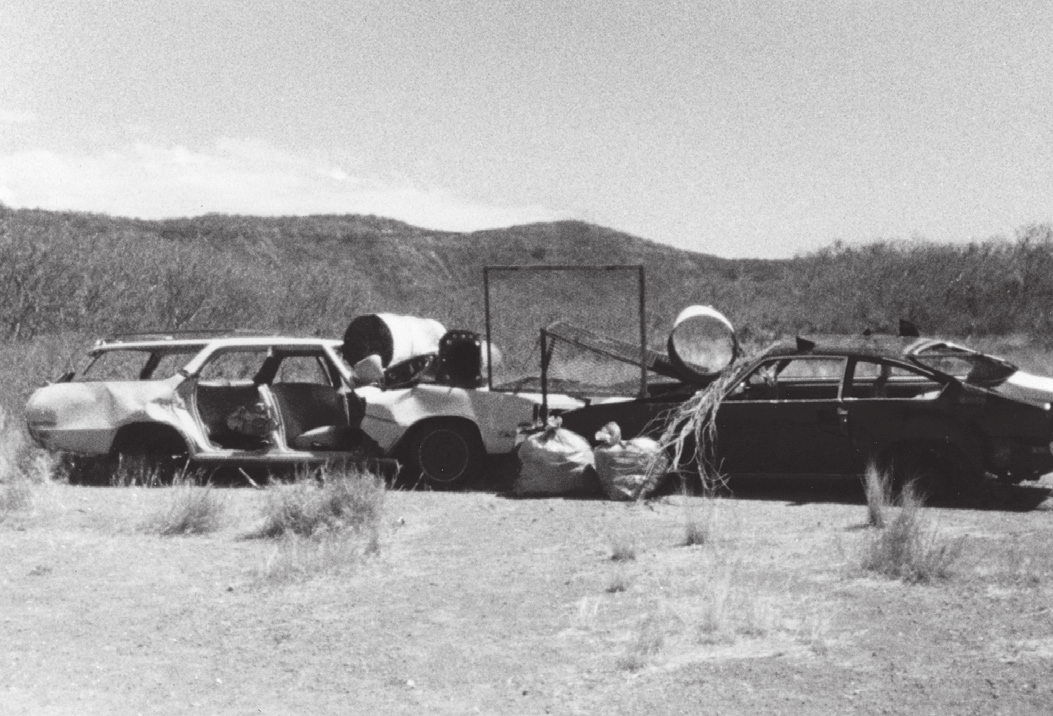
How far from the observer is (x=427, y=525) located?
11.2 metres

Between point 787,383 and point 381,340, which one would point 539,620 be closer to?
point 787,383

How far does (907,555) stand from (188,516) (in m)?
5.93

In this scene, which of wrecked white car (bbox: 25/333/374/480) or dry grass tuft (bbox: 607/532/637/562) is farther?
wrecked white car (bbox: 25/333/374/480)

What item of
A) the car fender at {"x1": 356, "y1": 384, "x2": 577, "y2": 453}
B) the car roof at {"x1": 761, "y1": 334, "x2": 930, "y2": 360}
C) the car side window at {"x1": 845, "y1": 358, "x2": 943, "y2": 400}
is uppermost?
the car roof at {"x1": 761, "y1": 334, "x2": 930, "y2": 360}

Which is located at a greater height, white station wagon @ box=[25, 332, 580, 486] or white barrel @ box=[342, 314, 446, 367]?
white barrel @ box=[342, 314, 446, 367]

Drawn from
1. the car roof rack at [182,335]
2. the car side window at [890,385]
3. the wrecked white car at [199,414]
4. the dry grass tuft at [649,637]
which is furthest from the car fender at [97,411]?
the dry grass tuft at [649,637]

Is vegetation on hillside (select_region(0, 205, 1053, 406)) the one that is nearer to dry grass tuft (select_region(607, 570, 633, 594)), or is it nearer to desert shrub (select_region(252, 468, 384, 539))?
desert shrub (select_region(252, 468, 384, 539))

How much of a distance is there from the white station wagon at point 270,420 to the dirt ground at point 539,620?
167cm

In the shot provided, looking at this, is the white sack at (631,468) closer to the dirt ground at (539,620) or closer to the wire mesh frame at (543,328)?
the dirt ground at (539,620)

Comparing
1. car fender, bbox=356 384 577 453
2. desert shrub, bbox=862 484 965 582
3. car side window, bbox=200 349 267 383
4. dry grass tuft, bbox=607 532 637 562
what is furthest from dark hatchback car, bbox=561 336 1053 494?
car side window, bbox=200 349 267 383

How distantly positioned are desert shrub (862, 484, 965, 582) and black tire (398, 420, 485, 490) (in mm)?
4980

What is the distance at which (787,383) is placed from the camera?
12.8m

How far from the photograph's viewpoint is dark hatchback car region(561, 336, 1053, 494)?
36.1 ft

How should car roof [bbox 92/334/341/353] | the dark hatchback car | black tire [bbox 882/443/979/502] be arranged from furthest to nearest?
car roof [bbox 92/334/341/353], black tire [bbox 882/443/979/502], the dark hatchback car
